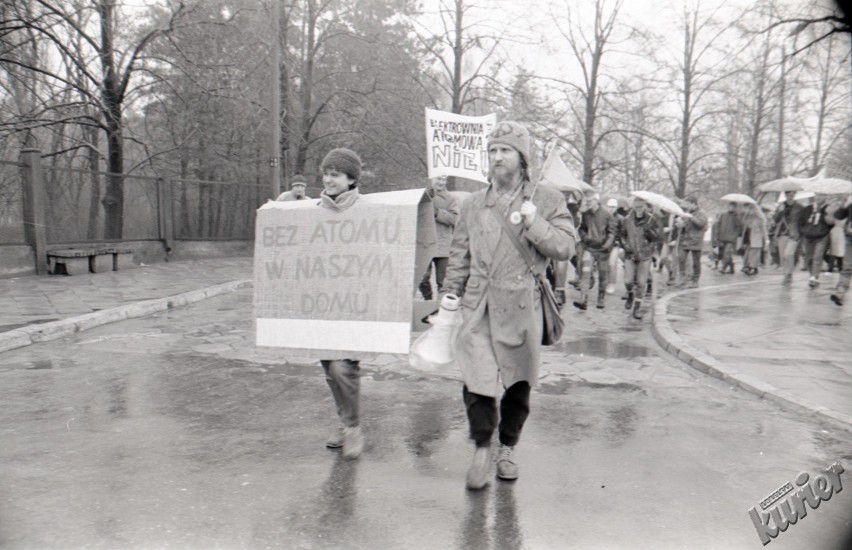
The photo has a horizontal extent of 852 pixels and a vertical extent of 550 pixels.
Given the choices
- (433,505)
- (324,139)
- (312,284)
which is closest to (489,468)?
(433,505)

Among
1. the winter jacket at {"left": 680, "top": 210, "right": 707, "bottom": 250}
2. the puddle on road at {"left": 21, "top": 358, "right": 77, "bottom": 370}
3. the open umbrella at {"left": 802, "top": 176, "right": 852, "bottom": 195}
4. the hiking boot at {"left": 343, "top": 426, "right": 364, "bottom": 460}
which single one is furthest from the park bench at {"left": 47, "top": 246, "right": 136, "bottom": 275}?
the open umbrella at {"left": 802, "top": 176, "right": 852, "bottom": 195}

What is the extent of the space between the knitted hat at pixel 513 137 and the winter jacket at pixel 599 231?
7.35 metres

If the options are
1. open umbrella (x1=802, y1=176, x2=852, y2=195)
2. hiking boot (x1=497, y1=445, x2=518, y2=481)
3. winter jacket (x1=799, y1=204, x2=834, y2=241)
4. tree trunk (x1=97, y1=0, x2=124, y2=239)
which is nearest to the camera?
hiking boot (x1=497, y1=445, x2=518, y2=481)

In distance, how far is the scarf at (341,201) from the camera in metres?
4.12

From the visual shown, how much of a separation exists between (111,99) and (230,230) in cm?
547

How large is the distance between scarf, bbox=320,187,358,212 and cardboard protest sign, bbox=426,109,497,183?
187 inches

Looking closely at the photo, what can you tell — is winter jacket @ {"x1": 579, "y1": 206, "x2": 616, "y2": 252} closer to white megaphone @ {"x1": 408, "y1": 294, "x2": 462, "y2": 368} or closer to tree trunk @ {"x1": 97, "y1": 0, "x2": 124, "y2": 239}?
white megaphone @ {"x1": 408, "y1": 294, "x2": 462, "y2": 368}

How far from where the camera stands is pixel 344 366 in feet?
13.4

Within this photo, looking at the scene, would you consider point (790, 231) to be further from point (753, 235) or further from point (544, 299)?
point (544, 299)

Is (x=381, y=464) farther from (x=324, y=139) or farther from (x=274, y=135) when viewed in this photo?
(x=324, y=139)

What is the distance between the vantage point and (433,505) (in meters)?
3.41

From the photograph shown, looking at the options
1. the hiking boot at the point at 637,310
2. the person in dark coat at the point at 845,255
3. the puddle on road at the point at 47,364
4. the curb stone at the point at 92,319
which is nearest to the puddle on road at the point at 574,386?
the hiking boot at the point at 637,310

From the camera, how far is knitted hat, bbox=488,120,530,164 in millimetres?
3594

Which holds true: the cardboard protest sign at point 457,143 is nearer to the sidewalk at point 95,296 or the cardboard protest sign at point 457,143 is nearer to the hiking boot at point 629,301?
the hiking boot at point 629,301
